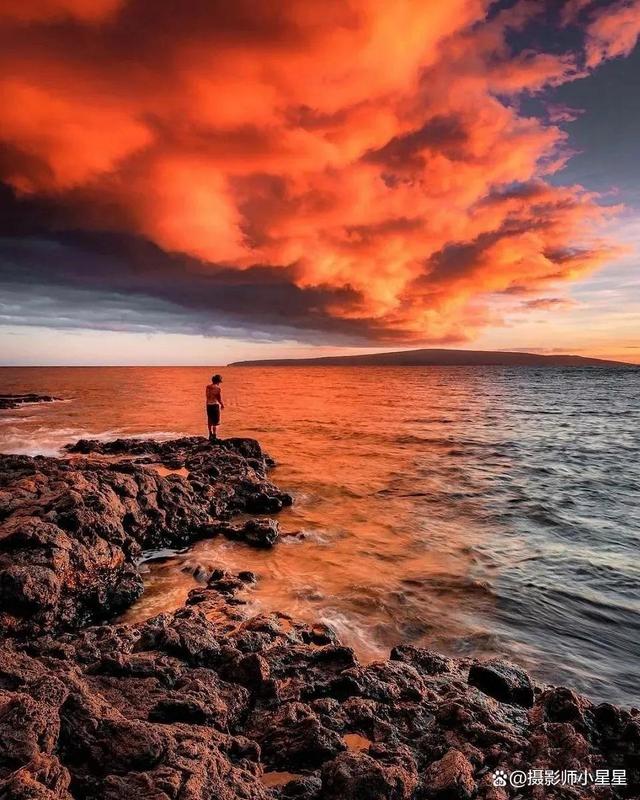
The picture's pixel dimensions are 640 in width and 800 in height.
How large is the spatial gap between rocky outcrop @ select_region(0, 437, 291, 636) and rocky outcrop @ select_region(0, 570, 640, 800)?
0.96 meters

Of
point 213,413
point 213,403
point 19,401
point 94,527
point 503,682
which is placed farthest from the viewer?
point 19,401

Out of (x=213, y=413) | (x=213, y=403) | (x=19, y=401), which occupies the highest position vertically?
(x=213, y=403)

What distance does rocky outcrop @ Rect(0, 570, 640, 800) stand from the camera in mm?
3115

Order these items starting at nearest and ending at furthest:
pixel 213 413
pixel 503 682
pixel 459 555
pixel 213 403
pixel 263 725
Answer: pixel 263 725 < pixel 503 682 < pixel 459 555 < pixel 213 403 < pixel 213 413

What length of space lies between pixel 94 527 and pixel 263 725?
16.4 ft

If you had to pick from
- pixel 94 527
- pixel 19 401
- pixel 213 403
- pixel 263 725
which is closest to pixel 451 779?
pixel 263 725

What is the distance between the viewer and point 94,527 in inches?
311

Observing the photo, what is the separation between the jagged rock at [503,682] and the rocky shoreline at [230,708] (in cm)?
2

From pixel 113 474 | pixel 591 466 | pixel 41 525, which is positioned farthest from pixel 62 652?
pixel 591 466

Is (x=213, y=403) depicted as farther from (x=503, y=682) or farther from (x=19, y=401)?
(x=19, y=401)

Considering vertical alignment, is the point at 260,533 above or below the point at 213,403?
below

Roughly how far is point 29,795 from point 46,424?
34092mm

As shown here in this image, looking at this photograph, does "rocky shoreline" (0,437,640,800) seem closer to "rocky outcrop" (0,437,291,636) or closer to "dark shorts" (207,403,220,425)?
"rocky outcrop" (0,437,291,636)

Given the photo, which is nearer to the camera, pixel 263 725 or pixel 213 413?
pixel 263 725
